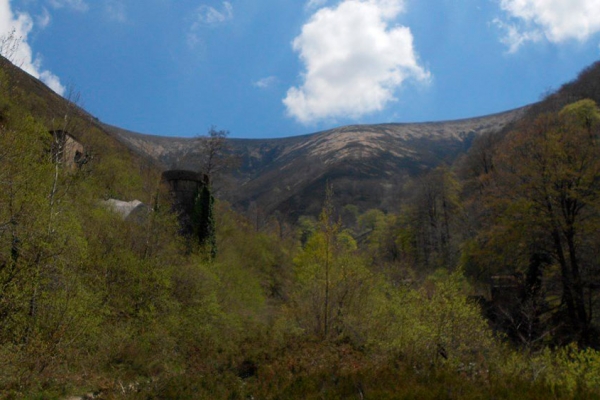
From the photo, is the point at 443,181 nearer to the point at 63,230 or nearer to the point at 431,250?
the point at 431,250

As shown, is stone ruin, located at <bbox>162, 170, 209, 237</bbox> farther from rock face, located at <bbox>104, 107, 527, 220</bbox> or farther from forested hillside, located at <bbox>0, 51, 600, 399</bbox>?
rock face, located at <bbox>104, 107, 527, 220</bbox>

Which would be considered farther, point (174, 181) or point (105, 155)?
point (105, 155)

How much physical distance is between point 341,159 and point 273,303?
114 metres

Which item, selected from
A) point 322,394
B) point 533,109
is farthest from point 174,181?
point 533,109

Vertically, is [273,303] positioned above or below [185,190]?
below

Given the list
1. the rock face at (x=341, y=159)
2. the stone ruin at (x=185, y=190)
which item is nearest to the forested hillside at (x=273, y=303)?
the stone ruin at (x=185, y=190)

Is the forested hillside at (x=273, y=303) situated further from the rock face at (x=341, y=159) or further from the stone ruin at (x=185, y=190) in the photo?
the rock face at (x=341, y=159)

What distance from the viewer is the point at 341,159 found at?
134750mm

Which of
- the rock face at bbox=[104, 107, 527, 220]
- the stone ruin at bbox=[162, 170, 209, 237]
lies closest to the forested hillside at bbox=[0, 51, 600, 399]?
the stone ruin at bbox=[162, 170, 209, 237]

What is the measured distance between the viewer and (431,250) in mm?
38000

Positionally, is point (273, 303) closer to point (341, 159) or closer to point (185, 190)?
point (185, 190)

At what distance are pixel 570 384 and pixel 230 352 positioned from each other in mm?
8407

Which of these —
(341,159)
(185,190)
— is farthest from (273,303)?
(341,159)

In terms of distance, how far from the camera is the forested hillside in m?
7.92
